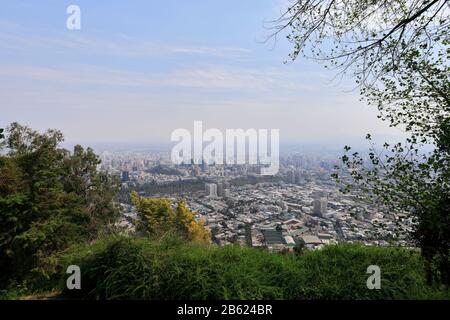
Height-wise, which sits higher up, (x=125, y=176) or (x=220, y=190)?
(x=125, y=176)

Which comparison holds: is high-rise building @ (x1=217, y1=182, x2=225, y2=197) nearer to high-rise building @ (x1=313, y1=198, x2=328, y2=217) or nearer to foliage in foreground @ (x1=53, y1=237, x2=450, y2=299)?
high-rise building @ (x1=313, y1=198, x2=328, y2=217)

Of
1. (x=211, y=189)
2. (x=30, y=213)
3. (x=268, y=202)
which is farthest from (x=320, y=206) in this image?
(x=30, y=213)

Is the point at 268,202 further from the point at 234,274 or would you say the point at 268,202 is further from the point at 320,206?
the point at 234,274

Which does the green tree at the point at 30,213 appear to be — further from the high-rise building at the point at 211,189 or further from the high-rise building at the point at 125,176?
the high-rise building at the point at 125,176

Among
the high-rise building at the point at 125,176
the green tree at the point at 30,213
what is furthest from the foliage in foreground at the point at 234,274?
the high-rise building at the point at 125,176

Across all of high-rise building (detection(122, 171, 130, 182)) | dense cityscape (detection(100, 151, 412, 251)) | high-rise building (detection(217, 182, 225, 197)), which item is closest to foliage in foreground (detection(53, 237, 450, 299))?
dense cityscape (detection(100, 151, 412, 251))
